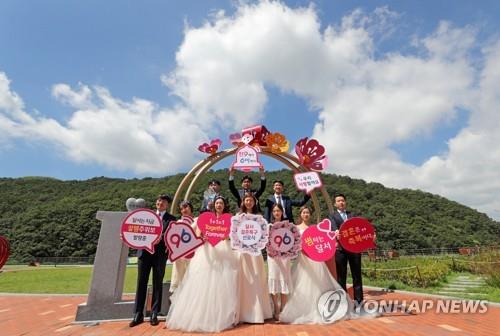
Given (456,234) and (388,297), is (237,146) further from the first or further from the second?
(456,234)

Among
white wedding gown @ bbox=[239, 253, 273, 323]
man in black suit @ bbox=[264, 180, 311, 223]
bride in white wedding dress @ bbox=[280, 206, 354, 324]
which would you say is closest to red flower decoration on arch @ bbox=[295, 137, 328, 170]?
man in black suit @ bbox=[264, 180, 311, 223]

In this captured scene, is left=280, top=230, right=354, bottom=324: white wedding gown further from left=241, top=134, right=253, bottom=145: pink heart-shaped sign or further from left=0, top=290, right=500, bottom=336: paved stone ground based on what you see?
left=241, top=134, right=253, bottom=145: pink heart-shaped sign

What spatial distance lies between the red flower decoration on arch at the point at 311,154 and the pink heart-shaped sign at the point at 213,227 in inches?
100

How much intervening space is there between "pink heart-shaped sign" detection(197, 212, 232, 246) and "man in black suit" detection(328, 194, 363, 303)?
178cm

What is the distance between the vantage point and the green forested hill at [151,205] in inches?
1772

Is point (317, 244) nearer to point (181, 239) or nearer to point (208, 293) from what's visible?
point (208, 293)

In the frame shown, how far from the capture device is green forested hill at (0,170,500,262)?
148 feet

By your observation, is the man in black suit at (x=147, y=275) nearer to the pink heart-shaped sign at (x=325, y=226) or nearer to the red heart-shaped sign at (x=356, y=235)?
the pink heart-shaped sign at (x=325, y=226)

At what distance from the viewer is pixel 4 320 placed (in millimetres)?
5230

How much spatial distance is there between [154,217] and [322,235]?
2456 millimetres

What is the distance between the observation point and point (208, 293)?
4.20m

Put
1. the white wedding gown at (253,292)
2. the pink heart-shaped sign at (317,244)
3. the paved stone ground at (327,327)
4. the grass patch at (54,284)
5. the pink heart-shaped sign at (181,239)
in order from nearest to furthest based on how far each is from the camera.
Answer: the paved stone ground at (327,327), the white wedding gown at (253,292), the pink heart-shaped sign at (181,239), the pink heart-shaped sign at (317,244), the grass patch at (54,284)

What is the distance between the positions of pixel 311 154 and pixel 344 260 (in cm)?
221

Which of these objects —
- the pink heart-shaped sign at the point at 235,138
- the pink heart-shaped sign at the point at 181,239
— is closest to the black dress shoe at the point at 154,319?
the pink heart-shaped sign at the point at 181,239
